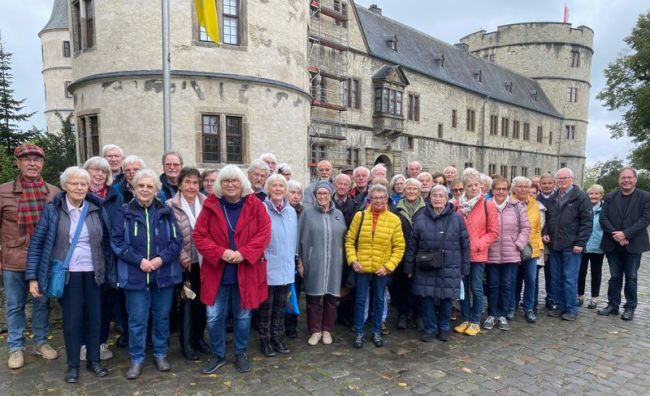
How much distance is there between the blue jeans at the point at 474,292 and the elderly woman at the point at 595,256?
89.6 inches

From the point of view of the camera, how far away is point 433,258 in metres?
4.93

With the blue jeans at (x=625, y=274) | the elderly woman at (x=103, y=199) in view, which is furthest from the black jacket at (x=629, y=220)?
the elderly woman at (x=103, y=199)

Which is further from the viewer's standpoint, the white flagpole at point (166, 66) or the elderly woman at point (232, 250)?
the white flagpole at point (166, 66)

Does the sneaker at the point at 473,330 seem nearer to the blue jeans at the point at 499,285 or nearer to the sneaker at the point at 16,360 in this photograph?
the blue jeans at the point at 499,285

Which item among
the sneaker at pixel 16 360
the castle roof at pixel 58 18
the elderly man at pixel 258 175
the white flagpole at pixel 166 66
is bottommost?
the sneaker at pixel 16 360

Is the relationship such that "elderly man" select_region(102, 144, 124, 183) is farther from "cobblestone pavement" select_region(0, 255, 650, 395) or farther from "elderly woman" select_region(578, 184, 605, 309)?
"elderly woman" select_region(578, 184, 605, 309)

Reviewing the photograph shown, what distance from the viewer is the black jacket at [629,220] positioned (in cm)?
594

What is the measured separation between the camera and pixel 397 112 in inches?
1003

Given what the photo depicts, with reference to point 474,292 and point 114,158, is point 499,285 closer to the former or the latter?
point 474,292

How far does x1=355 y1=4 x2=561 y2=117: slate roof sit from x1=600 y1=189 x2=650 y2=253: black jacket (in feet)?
63.6

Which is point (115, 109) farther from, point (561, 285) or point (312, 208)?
point (561, 285)

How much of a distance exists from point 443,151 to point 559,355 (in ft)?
89.2

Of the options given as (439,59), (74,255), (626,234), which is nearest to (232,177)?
(74,255)

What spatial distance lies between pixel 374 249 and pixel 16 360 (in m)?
3.75
